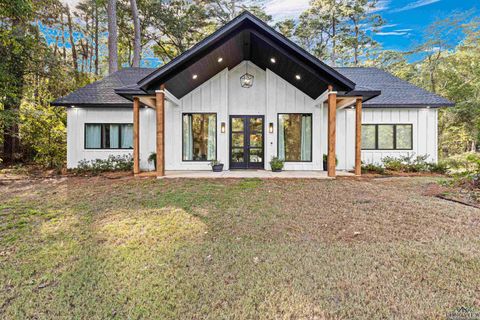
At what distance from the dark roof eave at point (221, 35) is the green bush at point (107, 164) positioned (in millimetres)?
3816

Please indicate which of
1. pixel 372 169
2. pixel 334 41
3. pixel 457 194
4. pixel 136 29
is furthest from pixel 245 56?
pixel 334 41

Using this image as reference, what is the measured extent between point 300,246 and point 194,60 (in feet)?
21.6

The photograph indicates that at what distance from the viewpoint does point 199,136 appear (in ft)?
32.7

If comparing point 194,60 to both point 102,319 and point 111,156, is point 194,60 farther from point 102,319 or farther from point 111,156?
point 102,319

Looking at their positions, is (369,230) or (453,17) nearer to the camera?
(369,230)

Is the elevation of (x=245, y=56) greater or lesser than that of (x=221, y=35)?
greater

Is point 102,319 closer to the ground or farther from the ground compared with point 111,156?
closer to the ground

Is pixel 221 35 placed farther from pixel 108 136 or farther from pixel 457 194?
pixel 457 194

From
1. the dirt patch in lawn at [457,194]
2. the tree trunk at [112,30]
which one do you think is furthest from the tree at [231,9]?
the dirt patch in lawn at [457,194]

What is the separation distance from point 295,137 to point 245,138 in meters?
1.99

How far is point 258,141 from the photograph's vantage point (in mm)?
9992

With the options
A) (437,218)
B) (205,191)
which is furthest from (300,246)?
(205,191)

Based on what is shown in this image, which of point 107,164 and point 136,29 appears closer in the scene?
point 107,164

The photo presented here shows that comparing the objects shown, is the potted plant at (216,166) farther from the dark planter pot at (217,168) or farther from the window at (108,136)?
the window at (108,136)
